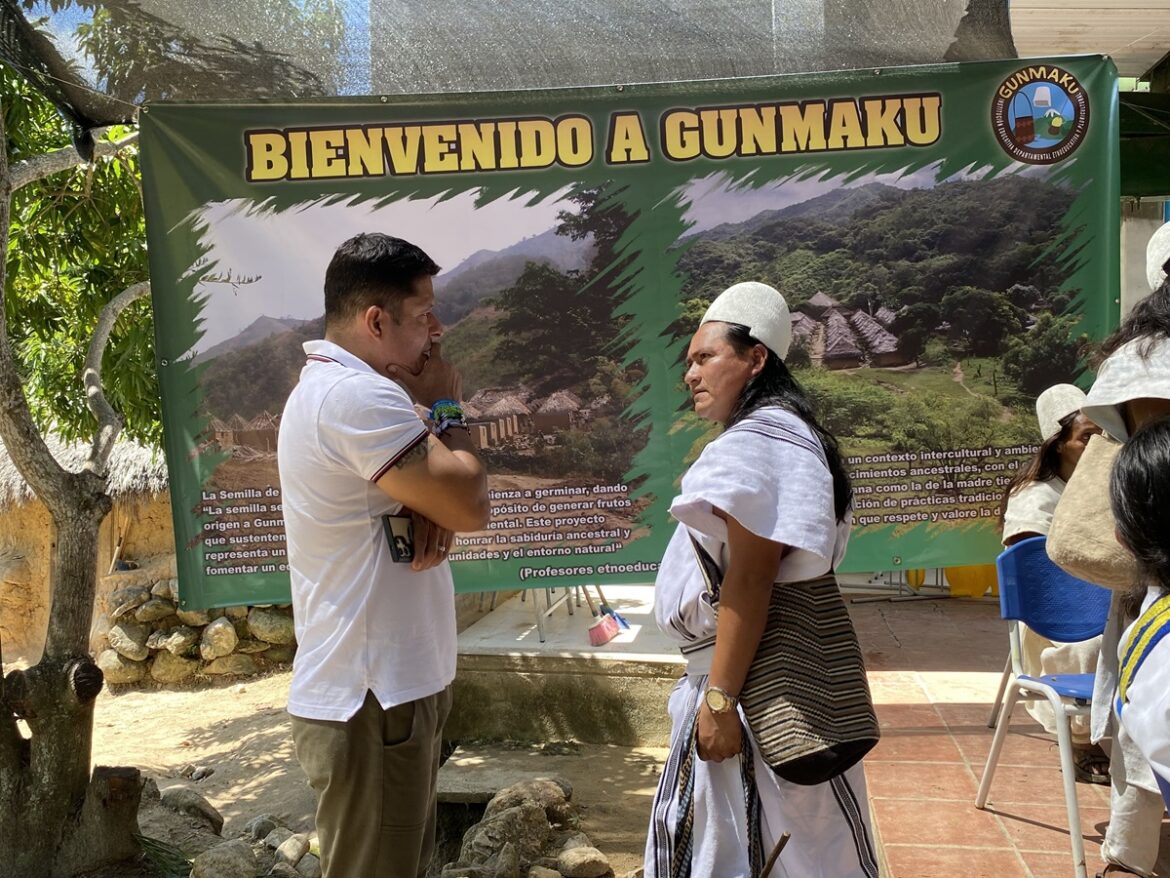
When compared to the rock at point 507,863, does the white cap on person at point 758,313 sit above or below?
above

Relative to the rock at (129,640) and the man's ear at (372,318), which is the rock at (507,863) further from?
the rock at (129,640)

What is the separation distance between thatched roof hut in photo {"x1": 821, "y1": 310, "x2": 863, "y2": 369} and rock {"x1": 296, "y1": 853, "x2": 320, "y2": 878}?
2789 mm

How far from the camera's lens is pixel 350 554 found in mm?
2299

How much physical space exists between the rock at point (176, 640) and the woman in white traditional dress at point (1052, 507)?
7.83 m

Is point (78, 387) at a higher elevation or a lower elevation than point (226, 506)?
higher

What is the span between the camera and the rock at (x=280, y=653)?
9734mm

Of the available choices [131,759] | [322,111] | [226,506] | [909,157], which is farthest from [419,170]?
[131,759]

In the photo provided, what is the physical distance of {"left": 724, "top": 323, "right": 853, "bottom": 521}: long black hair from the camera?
87.4 inches

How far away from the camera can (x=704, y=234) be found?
414 cm

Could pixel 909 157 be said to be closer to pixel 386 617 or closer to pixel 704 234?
pixel 704 234

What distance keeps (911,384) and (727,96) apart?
132cm

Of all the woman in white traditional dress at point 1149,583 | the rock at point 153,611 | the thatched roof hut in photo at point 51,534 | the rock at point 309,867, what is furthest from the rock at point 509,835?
the thatched roof hut in photo at point 51,534

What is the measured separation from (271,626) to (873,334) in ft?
22.9

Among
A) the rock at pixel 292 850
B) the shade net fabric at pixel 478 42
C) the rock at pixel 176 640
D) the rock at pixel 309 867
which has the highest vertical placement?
the shade net fabric at pixel 478 42
